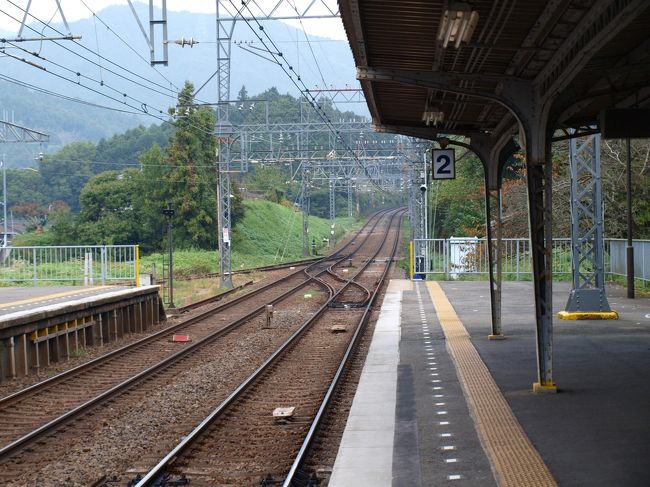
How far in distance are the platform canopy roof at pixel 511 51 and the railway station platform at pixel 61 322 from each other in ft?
22.3

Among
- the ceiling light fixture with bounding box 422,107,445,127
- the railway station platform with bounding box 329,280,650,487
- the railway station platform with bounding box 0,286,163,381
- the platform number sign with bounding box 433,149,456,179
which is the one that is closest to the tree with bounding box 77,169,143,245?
the railway station platform with bounding box 0,286,163,381

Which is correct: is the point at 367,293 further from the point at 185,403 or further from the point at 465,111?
the point at 185,403

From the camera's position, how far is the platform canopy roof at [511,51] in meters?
8.47

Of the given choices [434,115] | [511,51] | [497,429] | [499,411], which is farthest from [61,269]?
[497,429]

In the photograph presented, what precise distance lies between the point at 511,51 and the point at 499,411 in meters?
3.96

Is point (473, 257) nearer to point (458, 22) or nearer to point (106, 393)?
point (106, 393)

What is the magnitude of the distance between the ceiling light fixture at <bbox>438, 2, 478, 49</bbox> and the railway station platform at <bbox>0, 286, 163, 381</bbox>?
29.1ft

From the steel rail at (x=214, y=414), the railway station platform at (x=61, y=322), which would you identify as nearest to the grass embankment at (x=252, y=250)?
the railway station platform at (x=61, y=322)

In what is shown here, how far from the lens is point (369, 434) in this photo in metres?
9.16

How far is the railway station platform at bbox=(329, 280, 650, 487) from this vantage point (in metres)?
7.39

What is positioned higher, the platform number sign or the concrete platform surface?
the platform number sign

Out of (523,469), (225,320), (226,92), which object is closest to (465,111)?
(523,469)

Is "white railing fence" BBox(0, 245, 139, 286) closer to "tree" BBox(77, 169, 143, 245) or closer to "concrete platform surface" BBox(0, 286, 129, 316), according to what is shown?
"concrete platform surface" BBox(0, 286, 129, 316)

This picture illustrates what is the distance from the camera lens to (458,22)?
27.0 ft
